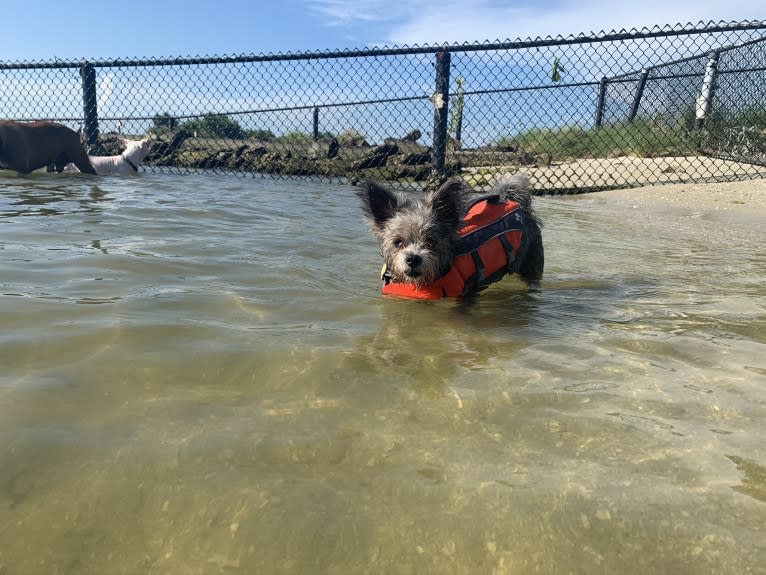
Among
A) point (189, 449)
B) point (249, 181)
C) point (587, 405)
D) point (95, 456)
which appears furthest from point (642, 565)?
point (249, 181)

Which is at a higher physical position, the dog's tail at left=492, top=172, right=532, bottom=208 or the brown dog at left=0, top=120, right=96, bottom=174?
the brown dog at left=0, top=120, right=96, bottom=174

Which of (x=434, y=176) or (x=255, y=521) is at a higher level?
(x=434, y=176)

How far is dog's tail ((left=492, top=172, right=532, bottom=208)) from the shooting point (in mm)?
6066

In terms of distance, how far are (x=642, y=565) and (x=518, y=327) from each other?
231 centimetres

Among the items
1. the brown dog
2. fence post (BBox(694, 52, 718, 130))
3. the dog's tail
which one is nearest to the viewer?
the dog's tail

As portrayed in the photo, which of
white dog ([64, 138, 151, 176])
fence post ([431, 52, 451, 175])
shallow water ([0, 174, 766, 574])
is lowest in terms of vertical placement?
shallow water ([0, 174, 766, 574])

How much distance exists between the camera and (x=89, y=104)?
12.9 meters

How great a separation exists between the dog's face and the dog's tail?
3.69ft

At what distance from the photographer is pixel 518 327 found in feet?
12.6

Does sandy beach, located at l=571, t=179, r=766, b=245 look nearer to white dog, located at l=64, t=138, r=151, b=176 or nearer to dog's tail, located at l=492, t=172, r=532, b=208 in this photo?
dog's tail, located at l=492, t=172, r=532, b=208

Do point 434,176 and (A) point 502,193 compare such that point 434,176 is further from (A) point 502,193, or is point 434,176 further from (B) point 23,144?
(B) point 23,144

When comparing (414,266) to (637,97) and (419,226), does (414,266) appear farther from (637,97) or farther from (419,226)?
(637,97)

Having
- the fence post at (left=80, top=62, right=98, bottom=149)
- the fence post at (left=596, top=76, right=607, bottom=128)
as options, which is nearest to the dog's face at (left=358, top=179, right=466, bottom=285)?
the fence post at (left=80, top=62, right=98, bottom=149)

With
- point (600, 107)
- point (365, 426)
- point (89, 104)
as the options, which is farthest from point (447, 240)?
point (600, 107)
